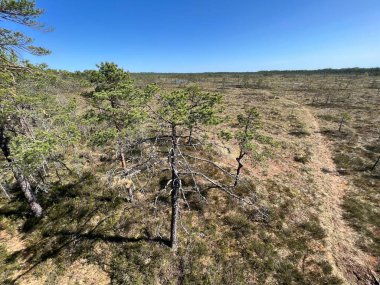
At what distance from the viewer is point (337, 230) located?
45.6 ft

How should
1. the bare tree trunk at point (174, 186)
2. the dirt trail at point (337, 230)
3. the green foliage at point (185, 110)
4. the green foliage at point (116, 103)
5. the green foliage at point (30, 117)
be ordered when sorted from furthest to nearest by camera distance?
the dirt trail at point (337, 230) → the green foliage at point (116, 103) → the bare tree trunk at point (174, 186) → the green foliage at point (30, 117) → the green foliage at point (185, 110)

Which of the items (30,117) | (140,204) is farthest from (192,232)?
(30,117)

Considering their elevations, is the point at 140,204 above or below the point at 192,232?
above

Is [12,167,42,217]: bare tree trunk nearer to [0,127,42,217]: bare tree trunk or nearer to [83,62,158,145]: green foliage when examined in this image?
[0,127,42,217]: bare tree trunk

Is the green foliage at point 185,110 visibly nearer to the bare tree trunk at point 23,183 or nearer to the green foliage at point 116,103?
the green foliage at point 116,103

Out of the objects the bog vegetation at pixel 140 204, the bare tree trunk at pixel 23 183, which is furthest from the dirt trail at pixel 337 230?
the bare tree trunk at pixel 23 183

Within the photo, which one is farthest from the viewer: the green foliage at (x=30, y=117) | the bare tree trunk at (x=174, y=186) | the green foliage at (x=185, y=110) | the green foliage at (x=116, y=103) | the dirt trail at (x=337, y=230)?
the dirt trail at (x=337, y=230)

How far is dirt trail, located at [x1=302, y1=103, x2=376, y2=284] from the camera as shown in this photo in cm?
1095

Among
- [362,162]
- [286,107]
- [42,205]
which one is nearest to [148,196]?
[42,205]

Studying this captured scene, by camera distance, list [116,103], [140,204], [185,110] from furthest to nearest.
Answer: [140,204] < [116,103] < [185,110]

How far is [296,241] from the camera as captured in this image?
12.9 m

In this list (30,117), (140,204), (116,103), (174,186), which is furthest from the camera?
(140,204)

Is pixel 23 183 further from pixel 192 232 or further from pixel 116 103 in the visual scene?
pixel 192 232

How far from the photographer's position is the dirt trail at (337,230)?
431 inches
